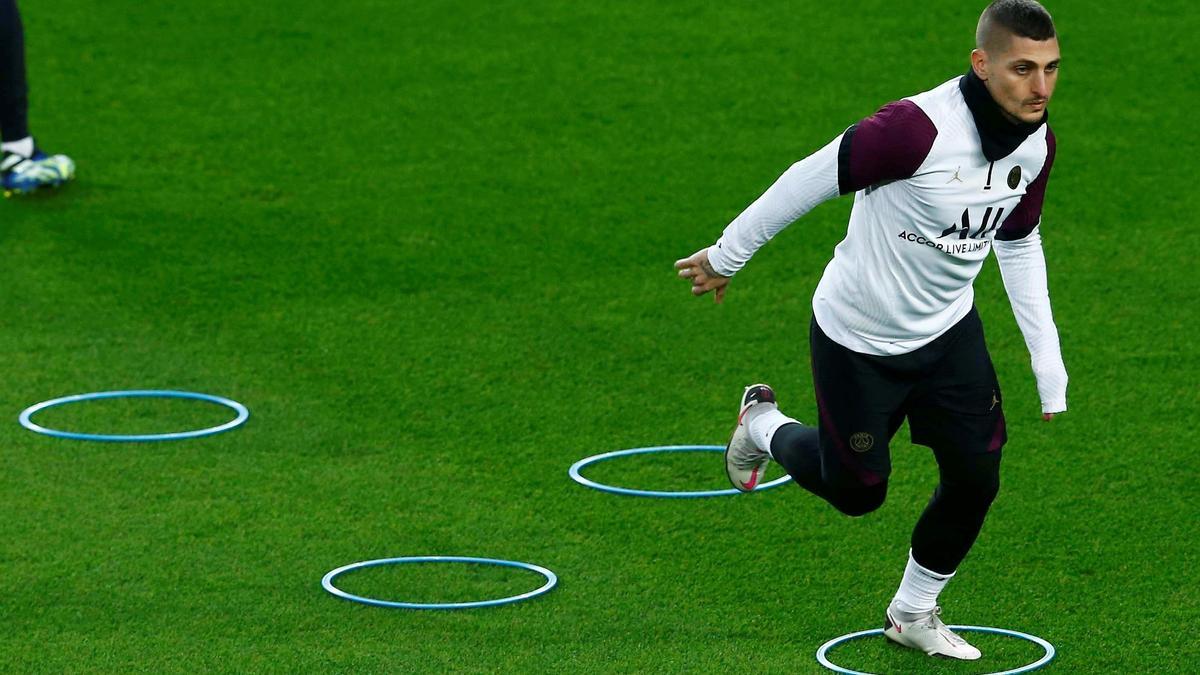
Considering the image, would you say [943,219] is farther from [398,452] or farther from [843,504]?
[398,452]

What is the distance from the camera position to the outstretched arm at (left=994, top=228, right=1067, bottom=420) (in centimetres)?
537

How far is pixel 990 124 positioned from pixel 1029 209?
40 centimetres

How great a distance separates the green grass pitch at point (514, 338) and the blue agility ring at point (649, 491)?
0.19ft

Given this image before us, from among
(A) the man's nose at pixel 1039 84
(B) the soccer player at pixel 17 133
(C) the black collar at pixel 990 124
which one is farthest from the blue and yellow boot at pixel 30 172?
(A) the man's nose at pixel 1039 84

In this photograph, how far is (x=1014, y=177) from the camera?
5.05m

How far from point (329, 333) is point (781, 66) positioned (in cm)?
507

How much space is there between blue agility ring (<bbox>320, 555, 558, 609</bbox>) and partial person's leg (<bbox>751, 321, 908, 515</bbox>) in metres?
1.06

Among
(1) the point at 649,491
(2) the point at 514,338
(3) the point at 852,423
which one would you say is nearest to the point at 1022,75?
(3) the point at 852,423

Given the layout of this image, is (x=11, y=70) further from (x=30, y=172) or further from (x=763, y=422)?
(x=763, y=422)

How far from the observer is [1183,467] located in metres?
7.13

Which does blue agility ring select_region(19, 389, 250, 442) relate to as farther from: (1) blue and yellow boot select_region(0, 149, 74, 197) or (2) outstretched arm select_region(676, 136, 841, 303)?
(1) blue and yellow boot select_region(0, 149, 74, 197)

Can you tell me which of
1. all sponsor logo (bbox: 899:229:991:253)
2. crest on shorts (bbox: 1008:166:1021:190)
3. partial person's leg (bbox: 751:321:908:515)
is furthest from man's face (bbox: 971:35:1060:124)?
partial person's leg (bbox: 751:321:908:515)

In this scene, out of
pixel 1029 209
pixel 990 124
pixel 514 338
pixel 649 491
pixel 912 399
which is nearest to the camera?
pixel 990 124

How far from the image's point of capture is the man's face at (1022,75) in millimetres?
4809
